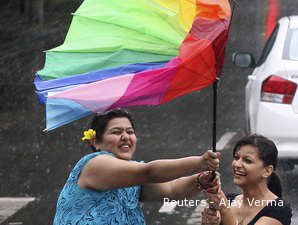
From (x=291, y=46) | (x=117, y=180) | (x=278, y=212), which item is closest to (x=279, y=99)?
(x=291, y=46)

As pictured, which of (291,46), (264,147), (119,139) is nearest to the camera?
(119,139)

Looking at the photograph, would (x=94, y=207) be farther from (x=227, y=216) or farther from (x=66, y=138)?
(x=66, y=138)

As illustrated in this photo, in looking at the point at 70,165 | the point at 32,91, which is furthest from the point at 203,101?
the point at 70,165

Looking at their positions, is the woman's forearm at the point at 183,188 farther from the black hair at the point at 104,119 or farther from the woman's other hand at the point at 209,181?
the black hair at the point at 104,119

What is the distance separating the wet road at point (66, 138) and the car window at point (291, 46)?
1293mm

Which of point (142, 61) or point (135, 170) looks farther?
point (135, 170)

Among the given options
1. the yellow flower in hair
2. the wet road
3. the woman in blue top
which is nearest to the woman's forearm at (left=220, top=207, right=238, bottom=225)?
the woman in blue top

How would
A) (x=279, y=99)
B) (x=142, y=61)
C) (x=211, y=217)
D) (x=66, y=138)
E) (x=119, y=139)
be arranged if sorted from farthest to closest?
(x=66, y=138)
(x=279, y=99)
(x=119, y=139)
(x=211, y=217)
(x=142, y=61)

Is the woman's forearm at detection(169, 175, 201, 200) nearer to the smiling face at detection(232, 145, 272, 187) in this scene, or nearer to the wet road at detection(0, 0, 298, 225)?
the smiling face at detection(232, 145, 272, 187)

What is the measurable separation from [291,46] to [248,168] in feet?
18.6

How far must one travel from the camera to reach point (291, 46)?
1012 cm

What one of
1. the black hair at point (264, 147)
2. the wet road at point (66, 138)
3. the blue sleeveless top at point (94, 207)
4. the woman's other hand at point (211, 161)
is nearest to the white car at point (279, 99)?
the wet road at point (66, 138)

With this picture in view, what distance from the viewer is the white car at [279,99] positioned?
30.4ft

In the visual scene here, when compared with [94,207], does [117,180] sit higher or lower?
higher
